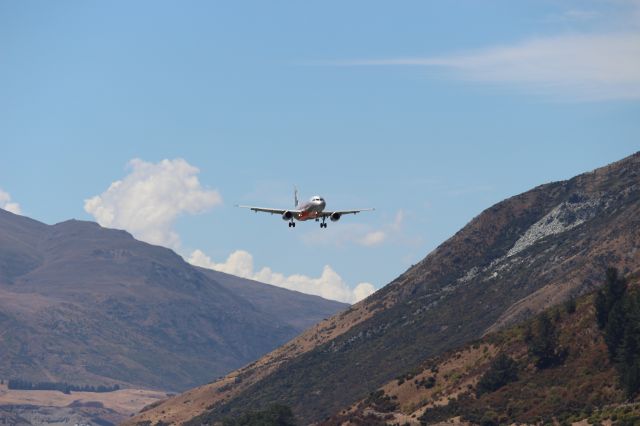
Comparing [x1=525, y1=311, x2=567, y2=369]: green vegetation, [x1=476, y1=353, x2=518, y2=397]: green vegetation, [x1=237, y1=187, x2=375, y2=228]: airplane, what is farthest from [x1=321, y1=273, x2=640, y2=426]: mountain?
[x1=237, y1=187, x2=375, y2=228]: airplane

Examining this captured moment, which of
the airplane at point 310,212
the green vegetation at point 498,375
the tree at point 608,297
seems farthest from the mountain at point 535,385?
the airplane at point 310,212

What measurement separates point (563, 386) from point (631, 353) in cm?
1371

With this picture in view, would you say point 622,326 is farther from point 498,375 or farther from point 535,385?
point 498,375

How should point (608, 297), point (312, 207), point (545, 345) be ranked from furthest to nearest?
point (545, 345)
point (608, 297)
point (312, 207)

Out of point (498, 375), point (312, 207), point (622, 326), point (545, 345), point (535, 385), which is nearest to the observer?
point (312, 207)

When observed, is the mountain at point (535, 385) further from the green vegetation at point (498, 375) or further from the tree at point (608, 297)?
the tree at point (608, 297)

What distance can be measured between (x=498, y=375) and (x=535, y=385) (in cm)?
932

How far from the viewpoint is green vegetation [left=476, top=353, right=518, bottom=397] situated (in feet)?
599

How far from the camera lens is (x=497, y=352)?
197625mm

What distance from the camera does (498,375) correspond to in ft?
602

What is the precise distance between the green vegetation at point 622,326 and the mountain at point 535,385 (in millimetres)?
827

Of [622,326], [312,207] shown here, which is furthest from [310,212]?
[622,326]

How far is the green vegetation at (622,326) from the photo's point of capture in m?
151

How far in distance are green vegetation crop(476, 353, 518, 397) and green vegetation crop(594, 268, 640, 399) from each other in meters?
16.4
